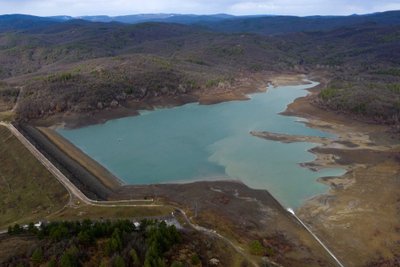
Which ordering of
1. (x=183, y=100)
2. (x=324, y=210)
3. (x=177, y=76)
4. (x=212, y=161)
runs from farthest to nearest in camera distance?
(x=177, y=76) → (x=183, y=100) → (x=212, y=161) → (x=324, y=210)

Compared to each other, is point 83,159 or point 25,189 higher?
point 83,159

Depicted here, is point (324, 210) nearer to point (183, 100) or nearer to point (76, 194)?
point (76, 194)

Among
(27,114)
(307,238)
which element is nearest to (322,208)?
(307,238)

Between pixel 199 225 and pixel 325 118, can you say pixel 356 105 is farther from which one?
pixel 199 225

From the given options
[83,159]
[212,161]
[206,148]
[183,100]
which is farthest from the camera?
[183,100]

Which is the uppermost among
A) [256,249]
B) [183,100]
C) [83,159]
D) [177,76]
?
[177,76]

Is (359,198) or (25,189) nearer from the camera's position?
(359,198)

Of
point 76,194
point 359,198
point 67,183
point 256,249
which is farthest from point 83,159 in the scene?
point 359,198

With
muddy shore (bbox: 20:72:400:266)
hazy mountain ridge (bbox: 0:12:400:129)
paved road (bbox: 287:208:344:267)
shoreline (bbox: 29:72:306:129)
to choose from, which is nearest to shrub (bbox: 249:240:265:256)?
muddy shore (bbox: 20:72:400:266)
